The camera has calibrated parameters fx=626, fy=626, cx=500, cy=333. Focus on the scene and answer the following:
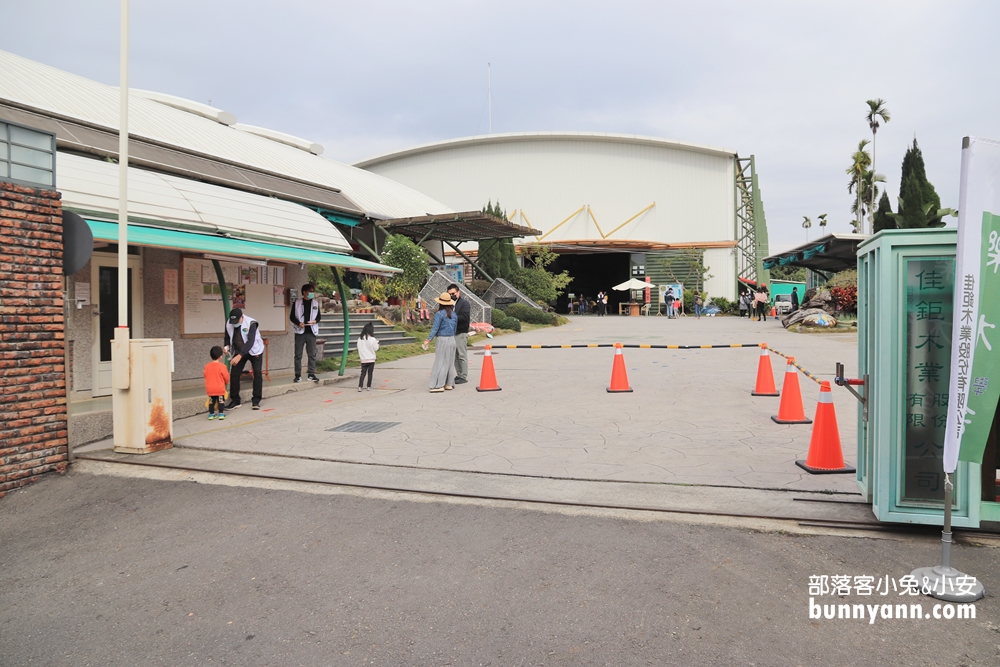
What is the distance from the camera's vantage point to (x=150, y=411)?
6867mm

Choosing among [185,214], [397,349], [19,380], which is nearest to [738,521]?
[19,380]

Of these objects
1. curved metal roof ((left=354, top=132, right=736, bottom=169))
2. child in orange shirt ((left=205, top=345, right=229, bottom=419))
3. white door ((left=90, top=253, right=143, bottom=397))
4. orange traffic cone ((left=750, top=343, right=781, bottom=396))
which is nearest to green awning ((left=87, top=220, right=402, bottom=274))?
white door ((left=90, top=253, right=143, bottom=397))

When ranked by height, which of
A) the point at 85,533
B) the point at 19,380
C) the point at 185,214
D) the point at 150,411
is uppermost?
the point at 185,214

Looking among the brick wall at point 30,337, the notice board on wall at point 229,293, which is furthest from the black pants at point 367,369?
the brick wall at point 30,337

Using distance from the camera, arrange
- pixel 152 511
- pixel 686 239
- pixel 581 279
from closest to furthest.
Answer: pixel 152 511
pixel 686 239
pixel 581 279

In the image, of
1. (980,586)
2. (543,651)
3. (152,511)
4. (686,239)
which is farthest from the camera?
(686,239)

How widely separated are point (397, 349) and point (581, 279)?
3882cm

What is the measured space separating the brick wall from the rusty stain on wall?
773mm

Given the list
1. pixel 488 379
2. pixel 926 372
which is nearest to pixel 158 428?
pixel 488 379

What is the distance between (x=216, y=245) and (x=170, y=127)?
12032 mm

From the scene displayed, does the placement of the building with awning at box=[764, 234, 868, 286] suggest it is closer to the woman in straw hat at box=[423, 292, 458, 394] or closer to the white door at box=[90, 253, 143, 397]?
the woman in straw hat at box=[423, 292, 458, 394]

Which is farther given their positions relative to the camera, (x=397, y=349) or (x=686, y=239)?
(x=686, y=239)

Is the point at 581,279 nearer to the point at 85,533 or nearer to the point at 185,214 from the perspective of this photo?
the point at 185,214

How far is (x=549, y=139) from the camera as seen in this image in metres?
49.5
